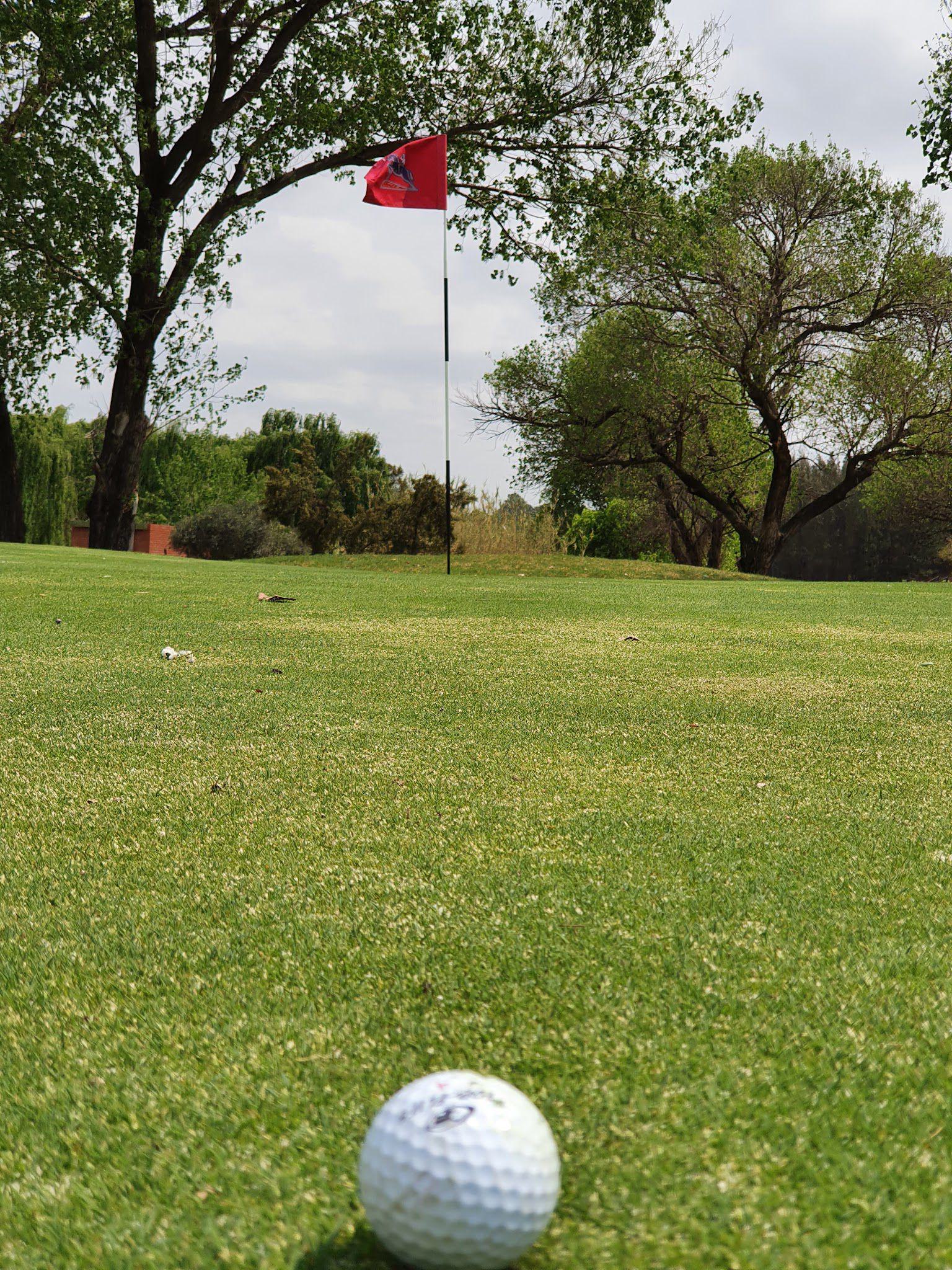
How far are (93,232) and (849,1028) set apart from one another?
821 inches

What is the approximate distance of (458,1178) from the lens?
1080 millimetres

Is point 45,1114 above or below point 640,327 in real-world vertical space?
below

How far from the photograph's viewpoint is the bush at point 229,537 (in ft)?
101

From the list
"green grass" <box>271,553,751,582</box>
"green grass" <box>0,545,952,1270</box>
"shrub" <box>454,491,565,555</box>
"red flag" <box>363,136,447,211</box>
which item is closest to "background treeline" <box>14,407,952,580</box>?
"shrub" <box>454,491,565,555</box>

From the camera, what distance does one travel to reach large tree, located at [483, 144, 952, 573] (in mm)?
Result: 25031

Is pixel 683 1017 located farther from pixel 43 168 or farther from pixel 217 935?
pixel 43 168

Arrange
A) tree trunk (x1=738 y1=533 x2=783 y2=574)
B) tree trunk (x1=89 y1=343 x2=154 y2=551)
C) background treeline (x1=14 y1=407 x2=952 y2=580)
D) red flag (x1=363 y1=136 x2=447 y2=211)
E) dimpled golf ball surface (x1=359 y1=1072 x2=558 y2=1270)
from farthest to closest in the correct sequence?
background treeline (x1=14 y1=407 x2=952 y2=580) → tree trunk (x1=738 y1=533 x2=783 y2=574) → tree trunk (x1=89 y1=343 x2=154 y2=551) → red flag (x1=363 y1=136 x2=447 y2=211) → dimpled golf ball surface (x1=359 y1=1072 x2=558 y2=1270)

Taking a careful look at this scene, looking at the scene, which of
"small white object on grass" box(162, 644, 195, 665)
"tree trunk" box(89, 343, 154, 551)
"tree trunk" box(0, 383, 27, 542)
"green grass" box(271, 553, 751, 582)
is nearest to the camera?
"small white object on grass" box(162, 644, 195, 665)

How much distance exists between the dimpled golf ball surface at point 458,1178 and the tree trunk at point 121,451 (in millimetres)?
20058

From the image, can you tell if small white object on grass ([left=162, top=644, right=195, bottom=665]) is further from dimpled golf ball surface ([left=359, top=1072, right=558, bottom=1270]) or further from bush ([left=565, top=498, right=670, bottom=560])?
bush ([left=565, top=498, right=670, bottom=560])

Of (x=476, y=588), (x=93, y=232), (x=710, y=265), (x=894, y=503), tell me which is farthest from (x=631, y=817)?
(x=894, y=503)

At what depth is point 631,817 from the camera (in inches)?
99.4

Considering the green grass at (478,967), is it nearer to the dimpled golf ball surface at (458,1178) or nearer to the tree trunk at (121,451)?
the dimpled golf ball surface at (458,1178)

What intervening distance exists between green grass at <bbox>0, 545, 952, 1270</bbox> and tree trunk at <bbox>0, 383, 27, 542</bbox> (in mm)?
19859
